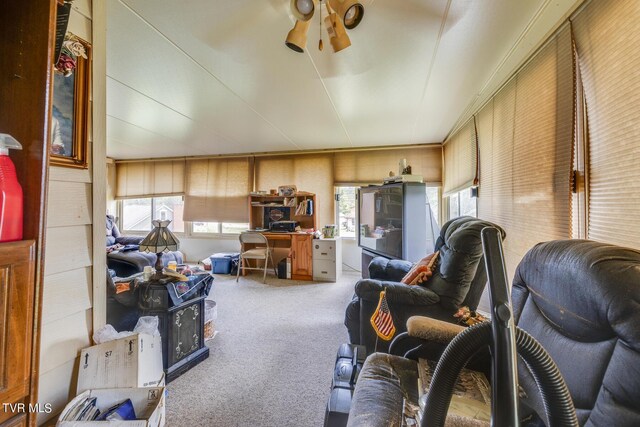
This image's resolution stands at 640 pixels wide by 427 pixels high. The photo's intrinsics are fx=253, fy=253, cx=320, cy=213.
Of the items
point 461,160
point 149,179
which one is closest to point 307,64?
point 461,160

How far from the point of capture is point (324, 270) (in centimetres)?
423

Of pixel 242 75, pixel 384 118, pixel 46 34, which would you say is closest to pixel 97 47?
pixel 46 34

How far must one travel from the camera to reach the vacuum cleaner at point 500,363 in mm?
401

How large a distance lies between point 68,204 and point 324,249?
11.3ft

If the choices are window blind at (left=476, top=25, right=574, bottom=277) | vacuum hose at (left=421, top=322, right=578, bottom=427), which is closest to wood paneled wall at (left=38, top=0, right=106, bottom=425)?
vacuum hose at (left=421, top=322, right=578, bottom=427)

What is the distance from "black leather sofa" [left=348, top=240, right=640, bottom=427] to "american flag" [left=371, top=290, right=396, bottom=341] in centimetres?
61

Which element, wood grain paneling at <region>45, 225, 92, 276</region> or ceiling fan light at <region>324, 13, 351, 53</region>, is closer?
wood grain paneling at <region>45, 225, 92, 276</region>

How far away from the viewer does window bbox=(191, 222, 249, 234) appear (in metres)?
5.38

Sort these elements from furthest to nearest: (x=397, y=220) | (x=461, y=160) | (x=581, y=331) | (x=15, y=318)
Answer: (x=461, y=160) → (x=397, y=220) → (x=581, y=331) → (x=15, y=318)

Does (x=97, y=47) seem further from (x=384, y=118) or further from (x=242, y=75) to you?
(x=384, y=118)

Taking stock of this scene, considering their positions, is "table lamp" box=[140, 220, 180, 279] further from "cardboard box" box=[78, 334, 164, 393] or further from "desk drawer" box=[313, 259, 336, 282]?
"desk drawer" box=[313, 259, 336, 282]

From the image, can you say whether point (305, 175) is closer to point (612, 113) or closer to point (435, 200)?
point (435, 200)

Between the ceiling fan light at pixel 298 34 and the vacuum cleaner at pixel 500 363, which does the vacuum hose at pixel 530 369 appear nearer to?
the vacuum cleaner at pixel 500 363

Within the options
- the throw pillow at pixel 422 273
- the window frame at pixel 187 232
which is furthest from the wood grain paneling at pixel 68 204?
the window frame at pixel 187 232
